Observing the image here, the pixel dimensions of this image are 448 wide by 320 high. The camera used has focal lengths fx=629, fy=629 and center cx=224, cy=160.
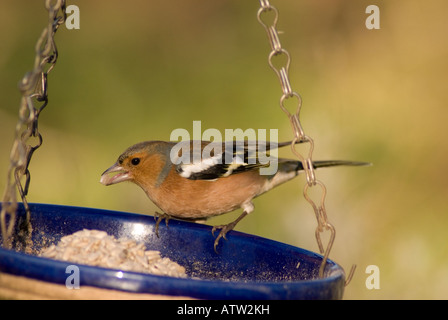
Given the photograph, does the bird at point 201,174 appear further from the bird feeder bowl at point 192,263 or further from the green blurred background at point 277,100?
the green blurred background at point 277,100

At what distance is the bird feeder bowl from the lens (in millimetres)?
2248

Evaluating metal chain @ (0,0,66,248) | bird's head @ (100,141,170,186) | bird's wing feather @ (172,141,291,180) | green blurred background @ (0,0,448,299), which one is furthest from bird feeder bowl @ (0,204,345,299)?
green blurred background @ (0,0,448,299)

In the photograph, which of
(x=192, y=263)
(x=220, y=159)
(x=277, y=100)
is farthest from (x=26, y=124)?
(x=277, y=100)

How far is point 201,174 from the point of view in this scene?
421cm

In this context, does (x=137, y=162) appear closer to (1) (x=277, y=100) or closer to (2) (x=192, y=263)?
(2) (x=192, y=263)

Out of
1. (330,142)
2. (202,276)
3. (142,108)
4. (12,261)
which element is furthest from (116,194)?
→ (12,261)

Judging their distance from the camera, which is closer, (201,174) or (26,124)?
(26,124)

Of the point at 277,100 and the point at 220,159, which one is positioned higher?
the point at 277,100

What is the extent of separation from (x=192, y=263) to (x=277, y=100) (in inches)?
127

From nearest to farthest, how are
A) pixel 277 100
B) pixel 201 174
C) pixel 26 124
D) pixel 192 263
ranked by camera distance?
pixel 26 124 < pixel 192 263 < pixel 201 174 < pixel 277 100

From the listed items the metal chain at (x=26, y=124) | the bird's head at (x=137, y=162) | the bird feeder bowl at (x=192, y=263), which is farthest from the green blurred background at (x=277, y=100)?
the metal chain at (x=26, y=124)

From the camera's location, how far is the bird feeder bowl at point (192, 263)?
2248 mm

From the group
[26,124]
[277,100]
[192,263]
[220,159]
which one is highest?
[277,100]
